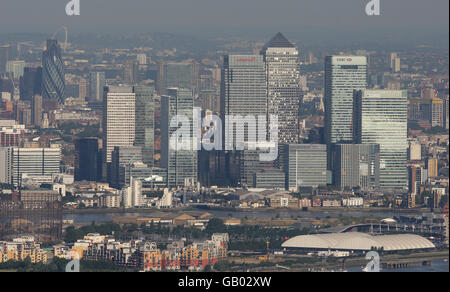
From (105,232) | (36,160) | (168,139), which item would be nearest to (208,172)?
(168,139)

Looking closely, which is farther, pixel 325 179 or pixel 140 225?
pixel 325 179

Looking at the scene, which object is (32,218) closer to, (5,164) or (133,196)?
(133,196)

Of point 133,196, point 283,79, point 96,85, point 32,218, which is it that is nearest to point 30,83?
point 96,85

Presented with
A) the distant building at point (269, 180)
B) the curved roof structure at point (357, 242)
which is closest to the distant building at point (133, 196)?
the distant building at point (269, 180)

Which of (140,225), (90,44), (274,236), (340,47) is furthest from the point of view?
(90,44)

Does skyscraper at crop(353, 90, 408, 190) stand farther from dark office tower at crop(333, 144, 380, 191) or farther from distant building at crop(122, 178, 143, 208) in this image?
distant building at crop(122, 178, 143, 208)

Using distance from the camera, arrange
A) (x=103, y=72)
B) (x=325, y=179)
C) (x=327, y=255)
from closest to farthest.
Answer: (x=327, y=255), (x=325, y=179), (x=103, y=72)

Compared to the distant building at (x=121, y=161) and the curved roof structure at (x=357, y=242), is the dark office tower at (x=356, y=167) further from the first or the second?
the curved roof structure at (x=357, y=242)

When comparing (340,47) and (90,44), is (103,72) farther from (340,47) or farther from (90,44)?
(340,47)
